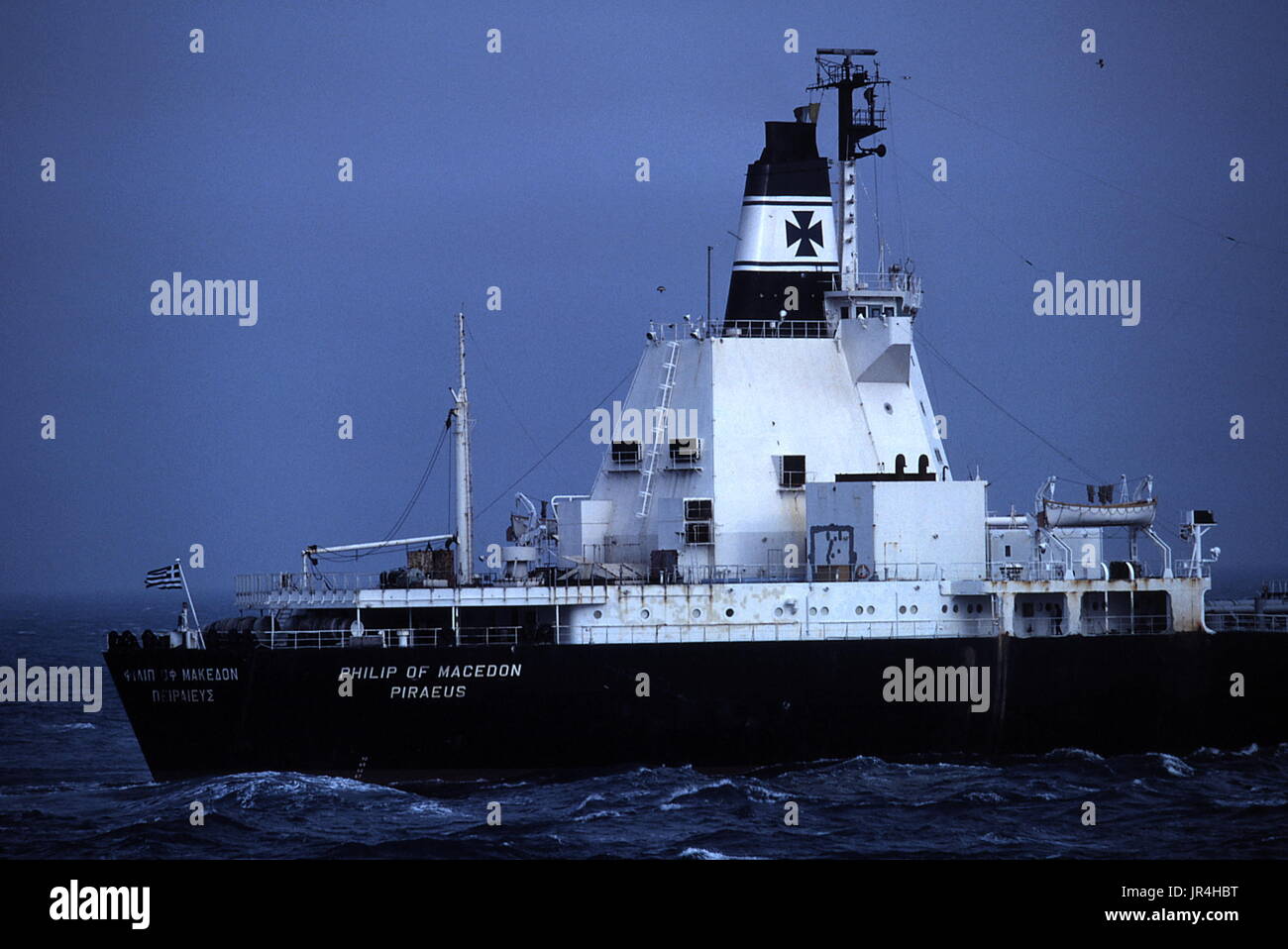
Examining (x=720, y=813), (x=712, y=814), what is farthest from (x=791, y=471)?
(x=712, y=814)

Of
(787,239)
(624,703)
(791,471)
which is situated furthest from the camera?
(787,239)

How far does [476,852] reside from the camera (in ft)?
115

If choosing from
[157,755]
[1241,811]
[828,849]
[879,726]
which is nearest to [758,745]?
[879,726]

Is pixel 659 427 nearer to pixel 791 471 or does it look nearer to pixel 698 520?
pixel 698 520

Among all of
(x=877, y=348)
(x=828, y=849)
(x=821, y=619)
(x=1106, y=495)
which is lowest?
(x=828, y=849)

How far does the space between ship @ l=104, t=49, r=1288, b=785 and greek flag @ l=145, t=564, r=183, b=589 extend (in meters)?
1.14

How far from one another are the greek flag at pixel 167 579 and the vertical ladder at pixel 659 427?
439 inches

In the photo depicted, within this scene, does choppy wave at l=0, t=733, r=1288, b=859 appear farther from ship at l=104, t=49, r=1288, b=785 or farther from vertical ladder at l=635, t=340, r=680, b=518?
vertical ladder at l=635, t=340, r=680, b=518

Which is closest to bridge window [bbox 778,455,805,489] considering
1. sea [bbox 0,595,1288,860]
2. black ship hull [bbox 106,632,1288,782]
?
black ship hull [bbox 106,632,1288,782]

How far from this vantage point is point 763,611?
43688 millimetres

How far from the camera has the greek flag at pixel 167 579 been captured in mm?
43656

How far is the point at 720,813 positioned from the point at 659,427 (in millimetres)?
11683
